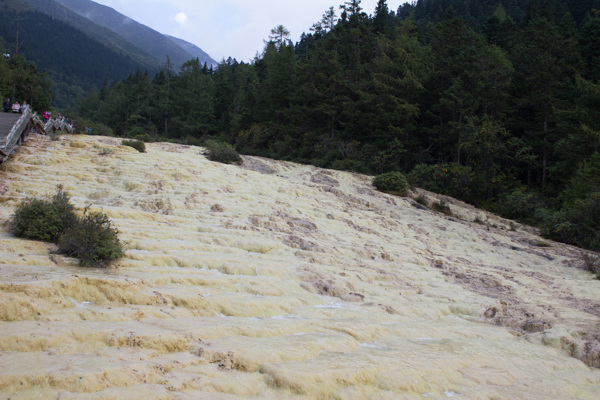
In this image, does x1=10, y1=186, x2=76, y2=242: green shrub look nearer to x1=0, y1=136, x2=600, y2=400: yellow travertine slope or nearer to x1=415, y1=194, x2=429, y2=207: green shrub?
x1=0, y1=136, x2=600, y2=400: yellow travertine slope

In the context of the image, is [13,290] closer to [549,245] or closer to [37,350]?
[37,350]

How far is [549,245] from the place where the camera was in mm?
14656

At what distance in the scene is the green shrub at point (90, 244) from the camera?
6.43 metres

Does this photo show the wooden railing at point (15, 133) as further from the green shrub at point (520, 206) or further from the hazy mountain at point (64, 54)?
the hazy mountain at point (64, 54)

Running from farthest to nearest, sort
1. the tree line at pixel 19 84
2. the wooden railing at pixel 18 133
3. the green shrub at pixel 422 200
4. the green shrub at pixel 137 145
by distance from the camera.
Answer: the tree line at pixel 19 84
the green shrub at pixel 422 200
the green shrub at pixel 137 145
the wooden railing at pixel 18 133

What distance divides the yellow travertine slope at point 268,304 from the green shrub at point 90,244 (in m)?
0.24

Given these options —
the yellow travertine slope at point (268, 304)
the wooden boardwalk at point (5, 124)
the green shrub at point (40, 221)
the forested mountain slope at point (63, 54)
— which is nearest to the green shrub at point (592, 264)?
the yellow travertine slope at point (268, 304)

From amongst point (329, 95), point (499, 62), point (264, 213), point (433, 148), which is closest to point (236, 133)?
point (329, 95)

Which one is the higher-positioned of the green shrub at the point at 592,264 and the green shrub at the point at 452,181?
the green shrub at the point at 452,181

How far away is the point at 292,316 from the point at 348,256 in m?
4.13

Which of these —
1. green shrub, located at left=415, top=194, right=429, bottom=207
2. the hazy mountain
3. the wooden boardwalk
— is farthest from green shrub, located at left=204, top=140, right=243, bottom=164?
the hazy mountain

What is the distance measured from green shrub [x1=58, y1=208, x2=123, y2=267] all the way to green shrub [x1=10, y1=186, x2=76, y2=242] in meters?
0.56

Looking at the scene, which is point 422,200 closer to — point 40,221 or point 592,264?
point 592,264

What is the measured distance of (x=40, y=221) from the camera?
7141 millimetres
